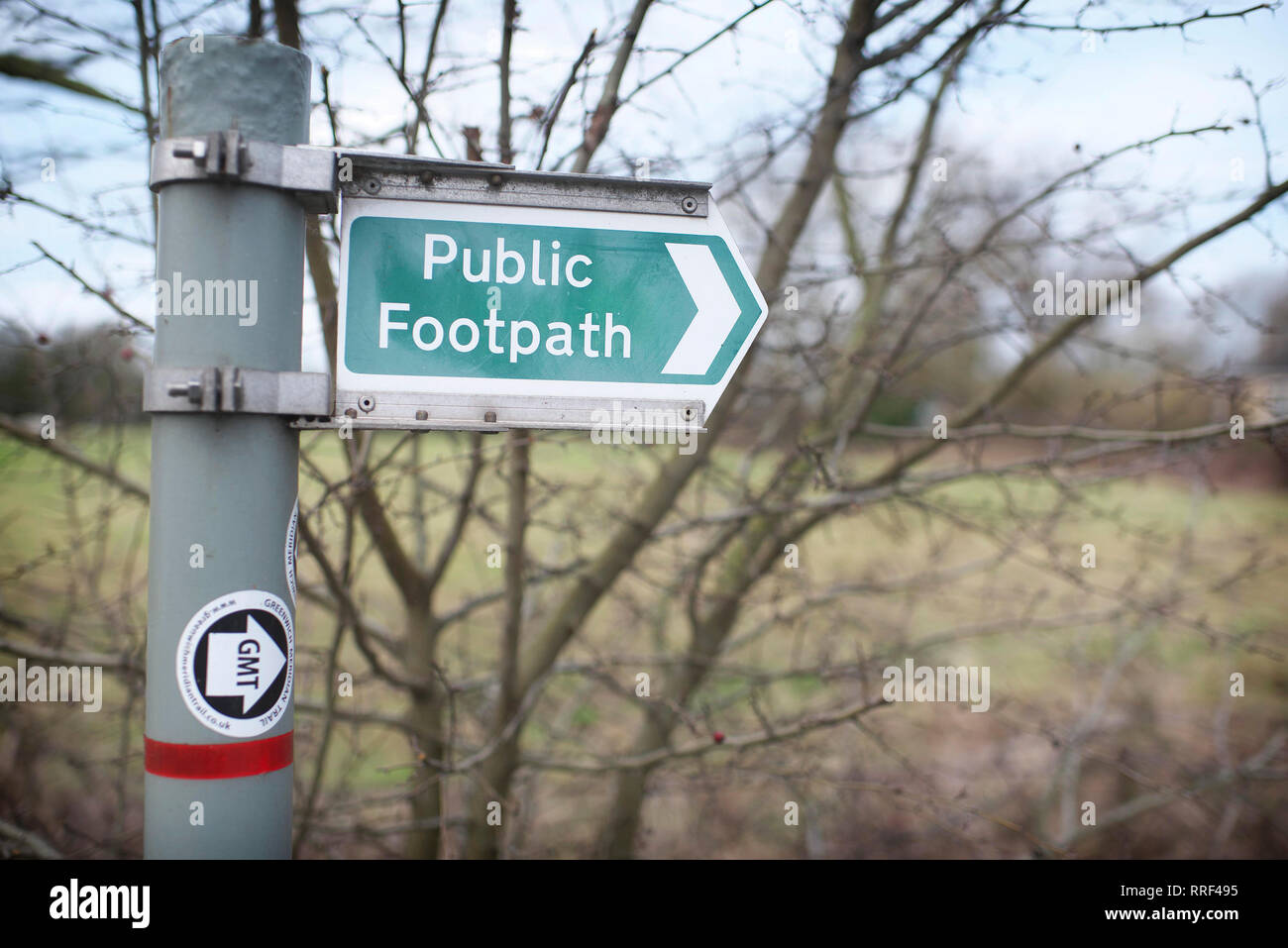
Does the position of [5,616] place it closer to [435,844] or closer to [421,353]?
[435,844]

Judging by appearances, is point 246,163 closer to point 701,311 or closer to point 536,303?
point 536,303

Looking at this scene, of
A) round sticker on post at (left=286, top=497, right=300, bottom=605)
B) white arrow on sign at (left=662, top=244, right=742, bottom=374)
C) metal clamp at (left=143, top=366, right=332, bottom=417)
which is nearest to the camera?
metal clamp at (left=143, top=366, right=332, bottom=417)

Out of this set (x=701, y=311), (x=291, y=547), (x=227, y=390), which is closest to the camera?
(x=227, y=390)

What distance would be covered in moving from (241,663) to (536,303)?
678mm

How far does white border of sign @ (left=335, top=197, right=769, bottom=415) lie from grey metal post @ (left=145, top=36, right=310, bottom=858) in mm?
103

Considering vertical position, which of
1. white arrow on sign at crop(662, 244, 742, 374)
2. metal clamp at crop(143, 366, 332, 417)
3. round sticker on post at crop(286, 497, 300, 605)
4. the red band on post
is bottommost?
the red band on post

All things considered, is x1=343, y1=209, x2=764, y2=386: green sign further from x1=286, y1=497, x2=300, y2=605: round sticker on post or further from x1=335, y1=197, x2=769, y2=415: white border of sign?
x1=286, y1=497, x2=300, y2=605: round sticker on post

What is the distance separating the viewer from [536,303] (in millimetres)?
1291

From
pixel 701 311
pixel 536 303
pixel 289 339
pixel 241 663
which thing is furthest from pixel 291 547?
pixel 701 311

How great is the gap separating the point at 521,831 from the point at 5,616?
6.81 feet

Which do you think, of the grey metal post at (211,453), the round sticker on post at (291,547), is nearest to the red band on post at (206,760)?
the grey metal post at (211,453)

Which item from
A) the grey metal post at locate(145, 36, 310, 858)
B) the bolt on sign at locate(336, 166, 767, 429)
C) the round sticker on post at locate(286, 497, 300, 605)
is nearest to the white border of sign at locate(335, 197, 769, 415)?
the bolt on sign at locate(336, 166, 767, 429)

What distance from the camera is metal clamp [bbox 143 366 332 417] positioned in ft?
→ 3.61

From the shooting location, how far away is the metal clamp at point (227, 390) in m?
1.10
